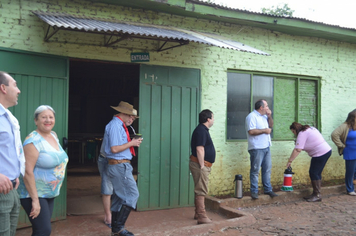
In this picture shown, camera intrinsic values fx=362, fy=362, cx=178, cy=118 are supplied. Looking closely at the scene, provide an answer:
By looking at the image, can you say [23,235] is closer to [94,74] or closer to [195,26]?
[195,26]

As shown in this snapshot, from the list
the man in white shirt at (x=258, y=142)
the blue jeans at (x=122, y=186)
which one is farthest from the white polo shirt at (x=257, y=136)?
the blue jeans at (x=122, y=186)

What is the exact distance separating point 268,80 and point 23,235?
608cm

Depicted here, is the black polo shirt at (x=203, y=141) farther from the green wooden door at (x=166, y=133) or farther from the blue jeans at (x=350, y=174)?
the blue jeans at (x=350, y=174)

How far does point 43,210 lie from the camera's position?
3574 millimetres

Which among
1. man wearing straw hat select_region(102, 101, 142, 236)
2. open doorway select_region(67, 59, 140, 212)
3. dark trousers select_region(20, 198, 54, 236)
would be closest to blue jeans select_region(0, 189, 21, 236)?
dark trousers select_region(20, 198, 54, 236)

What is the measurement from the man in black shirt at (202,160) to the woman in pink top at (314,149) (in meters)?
2.57

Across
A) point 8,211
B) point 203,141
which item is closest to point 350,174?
point 203,141

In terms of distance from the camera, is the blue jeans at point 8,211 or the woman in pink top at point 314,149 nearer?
the blue jeans at point 8,211

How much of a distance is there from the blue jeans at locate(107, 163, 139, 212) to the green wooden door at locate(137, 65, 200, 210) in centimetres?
146

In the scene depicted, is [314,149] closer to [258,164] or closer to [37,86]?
[258,164]

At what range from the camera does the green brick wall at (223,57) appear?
19.0 feet

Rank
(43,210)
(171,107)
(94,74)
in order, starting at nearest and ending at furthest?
(43,210) → (171,107) → (94,74)

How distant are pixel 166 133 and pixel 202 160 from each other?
1327mm

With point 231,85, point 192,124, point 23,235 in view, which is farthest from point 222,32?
point 23,235
